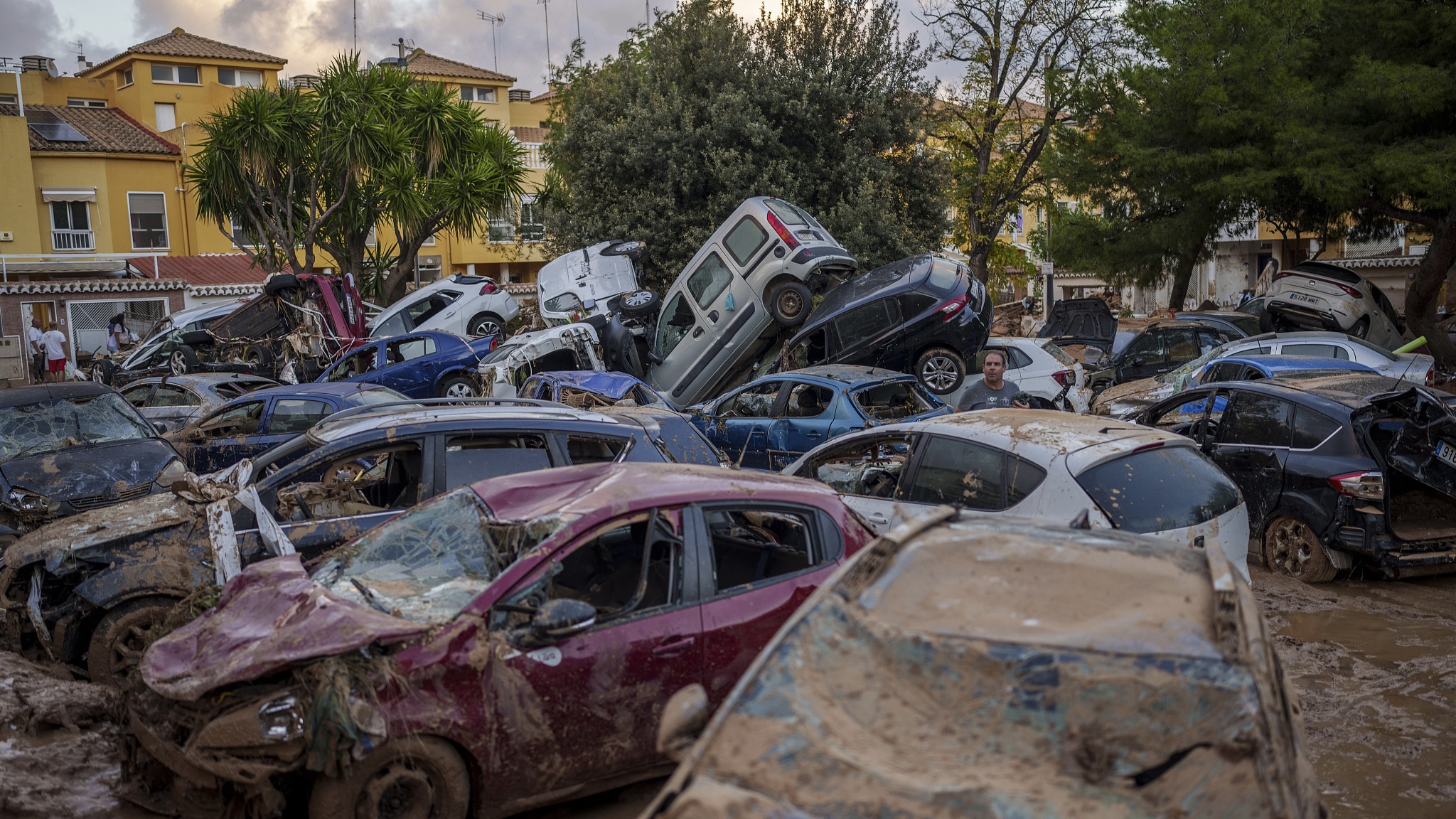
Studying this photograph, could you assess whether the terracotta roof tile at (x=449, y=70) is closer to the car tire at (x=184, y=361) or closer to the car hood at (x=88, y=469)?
the car tire at (x=184, y=361)

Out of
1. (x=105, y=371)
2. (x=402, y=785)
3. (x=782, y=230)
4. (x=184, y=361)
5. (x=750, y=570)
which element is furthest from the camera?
(x=105, y=371)

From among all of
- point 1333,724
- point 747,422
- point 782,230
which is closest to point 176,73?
point 782,230

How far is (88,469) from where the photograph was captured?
8.83 meters

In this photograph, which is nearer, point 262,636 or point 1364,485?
point 262,636

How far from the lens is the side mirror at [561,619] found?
414 centimetres

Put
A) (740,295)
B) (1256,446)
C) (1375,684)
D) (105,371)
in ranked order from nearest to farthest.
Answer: (1375,684) → (1256,446) → (740,295) → (105,371)

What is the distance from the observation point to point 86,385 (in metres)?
10.0

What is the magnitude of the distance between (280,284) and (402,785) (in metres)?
17.2

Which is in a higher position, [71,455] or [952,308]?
[952,308]

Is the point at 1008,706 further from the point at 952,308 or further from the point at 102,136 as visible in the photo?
the point at 102,136

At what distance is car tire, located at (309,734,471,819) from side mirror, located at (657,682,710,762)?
4.10ft

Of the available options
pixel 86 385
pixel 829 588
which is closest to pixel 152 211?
pixel 86 385

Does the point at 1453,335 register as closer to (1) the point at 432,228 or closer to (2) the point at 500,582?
(1) the point at 432,228

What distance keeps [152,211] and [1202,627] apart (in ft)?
139
